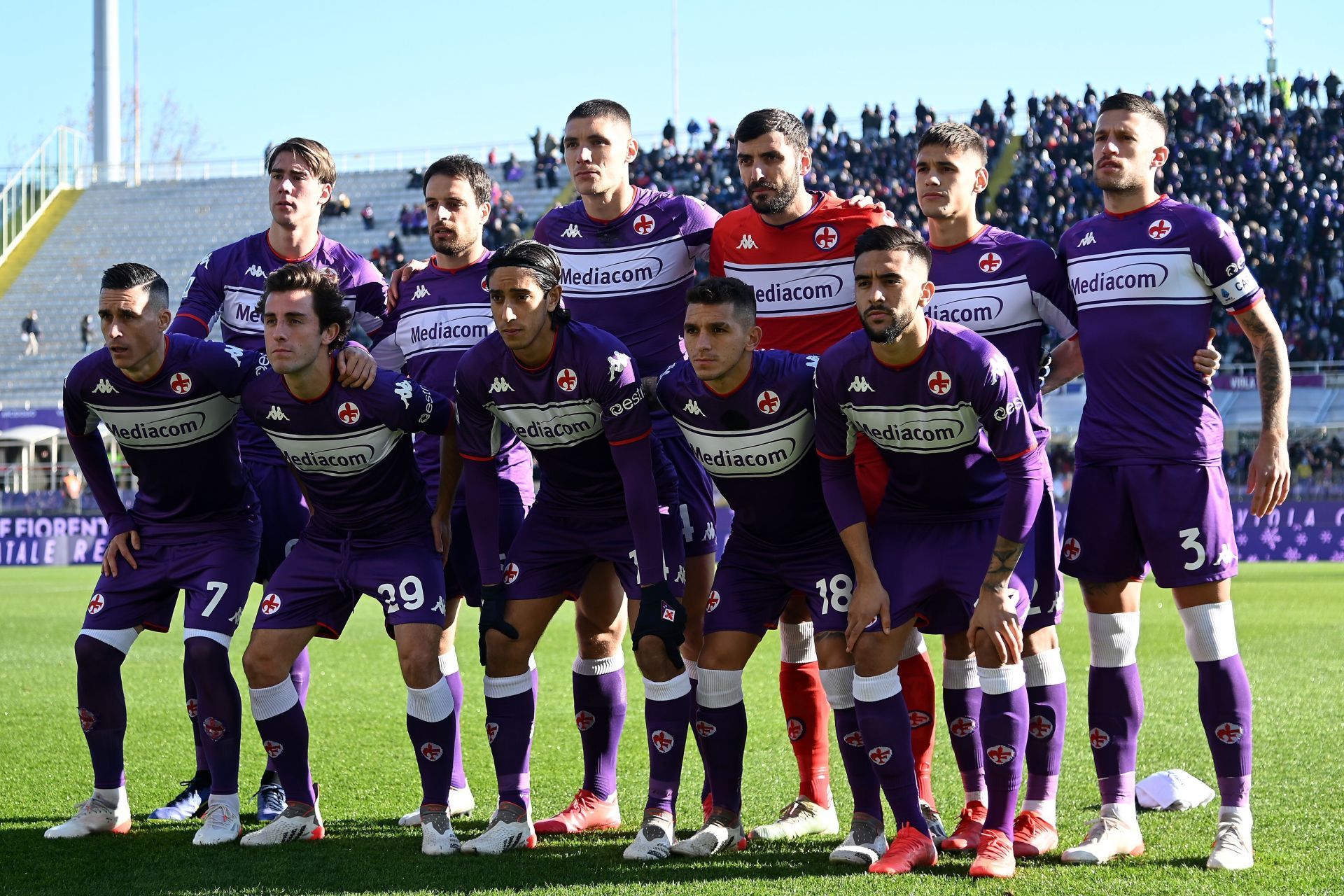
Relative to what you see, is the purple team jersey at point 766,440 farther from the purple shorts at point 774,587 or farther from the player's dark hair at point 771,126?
the player's dark hair at point 771,126

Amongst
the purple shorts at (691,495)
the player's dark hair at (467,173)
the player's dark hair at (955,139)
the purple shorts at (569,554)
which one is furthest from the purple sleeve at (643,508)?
the player's dark hair at (955,139)

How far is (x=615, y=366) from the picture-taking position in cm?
538

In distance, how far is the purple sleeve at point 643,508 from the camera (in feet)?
17.5

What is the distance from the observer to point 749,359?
5305mm

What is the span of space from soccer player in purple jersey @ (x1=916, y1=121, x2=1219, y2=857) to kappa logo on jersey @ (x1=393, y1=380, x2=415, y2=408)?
82.0 inches

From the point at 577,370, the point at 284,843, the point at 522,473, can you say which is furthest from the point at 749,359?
the point at 284,843

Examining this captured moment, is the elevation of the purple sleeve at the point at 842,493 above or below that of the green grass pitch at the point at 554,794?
above

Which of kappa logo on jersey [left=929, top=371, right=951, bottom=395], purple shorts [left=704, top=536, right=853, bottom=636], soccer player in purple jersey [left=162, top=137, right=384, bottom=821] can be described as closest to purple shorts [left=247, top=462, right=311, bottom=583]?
soccer player in purple jersey [left=162, top=137, right=384, bottom=821]

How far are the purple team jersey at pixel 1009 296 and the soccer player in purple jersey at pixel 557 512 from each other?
4.24ft

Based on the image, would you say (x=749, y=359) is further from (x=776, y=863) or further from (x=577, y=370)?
(x=776, y=863)

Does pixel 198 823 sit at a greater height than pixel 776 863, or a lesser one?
lesser

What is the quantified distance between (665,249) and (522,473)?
3.95 feet

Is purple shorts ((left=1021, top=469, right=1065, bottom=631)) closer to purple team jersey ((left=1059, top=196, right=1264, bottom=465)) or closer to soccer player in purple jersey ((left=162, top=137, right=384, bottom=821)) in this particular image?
purple team jersey ((left=1059, top=196, right=1264, bottom=465))

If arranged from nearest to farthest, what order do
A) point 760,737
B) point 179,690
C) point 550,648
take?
point 760,737
point 179,690
point 550,648
